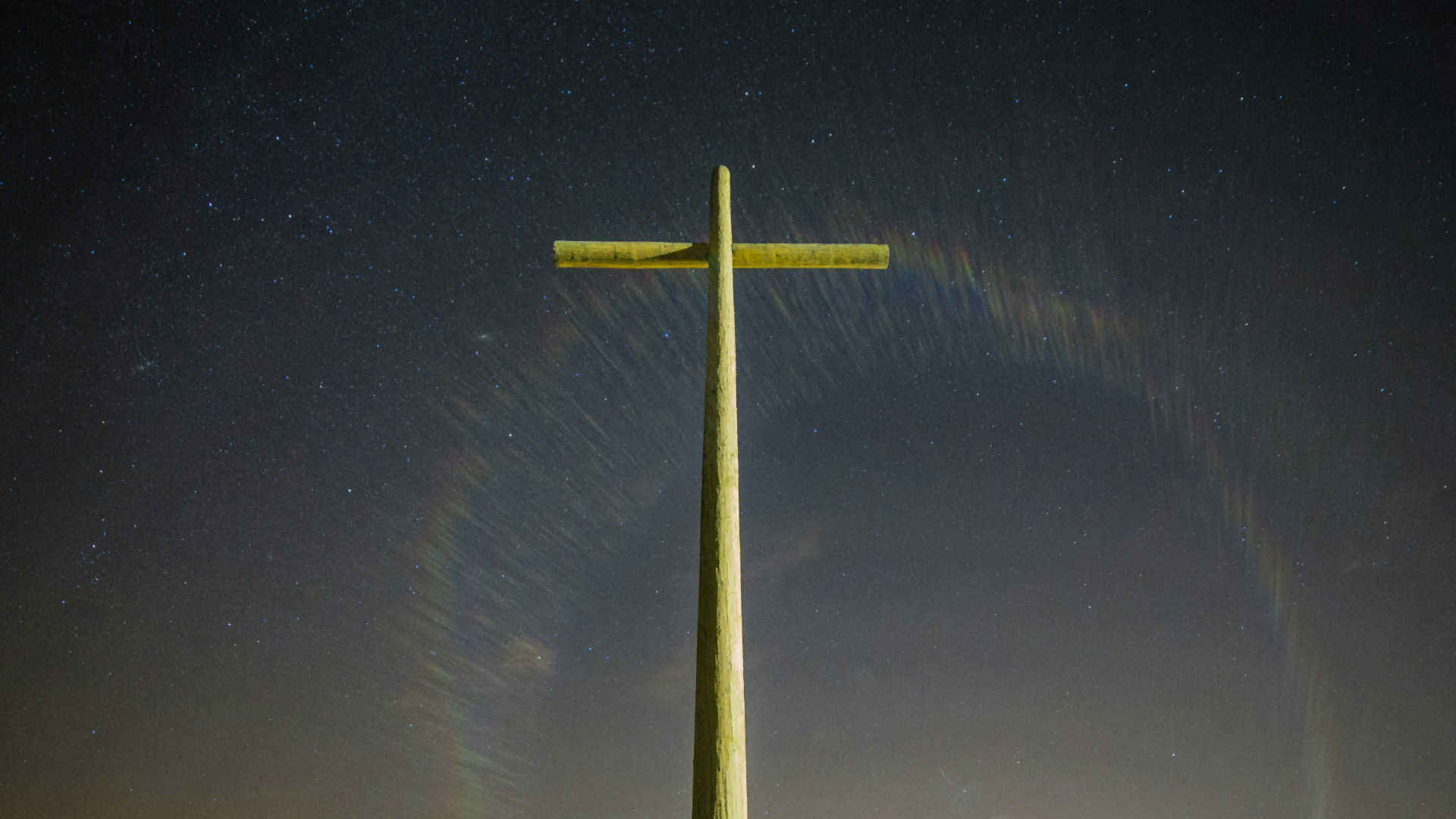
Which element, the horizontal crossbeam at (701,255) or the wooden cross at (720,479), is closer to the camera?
the wooden cross at (720,479)

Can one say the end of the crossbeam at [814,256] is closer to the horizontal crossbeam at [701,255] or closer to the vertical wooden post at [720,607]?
the horizontal crossbeam at [701,255]

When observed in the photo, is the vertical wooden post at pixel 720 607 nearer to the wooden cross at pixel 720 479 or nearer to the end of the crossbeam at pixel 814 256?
the wooden cross at pixel 720 479

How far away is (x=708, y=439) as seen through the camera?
3549mm

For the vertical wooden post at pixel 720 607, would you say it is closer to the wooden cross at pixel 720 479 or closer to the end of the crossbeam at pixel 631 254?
the wooden cross at pixel 720 479

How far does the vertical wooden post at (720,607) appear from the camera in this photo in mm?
3039

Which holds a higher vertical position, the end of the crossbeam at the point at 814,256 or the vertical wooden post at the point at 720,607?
the end of the crossbeam at the point at 814,256

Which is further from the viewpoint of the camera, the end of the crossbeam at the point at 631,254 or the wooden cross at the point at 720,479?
the end of the crossbeam at the point at 631,254

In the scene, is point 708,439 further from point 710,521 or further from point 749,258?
point 749,258

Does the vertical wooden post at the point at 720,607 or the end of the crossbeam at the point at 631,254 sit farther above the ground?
the end of the crossbeam at the point at 631,254

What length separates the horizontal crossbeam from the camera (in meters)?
4.29

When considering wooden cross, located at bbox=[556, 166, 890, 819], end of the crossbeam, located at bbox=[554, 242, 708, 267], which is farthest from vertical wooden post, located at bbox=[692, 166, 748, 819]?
end of the crossbeam, located at bbox=[554, 242, 708, 267]

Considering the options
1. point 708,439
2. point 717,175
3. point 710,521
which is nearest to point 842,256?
point 717,175

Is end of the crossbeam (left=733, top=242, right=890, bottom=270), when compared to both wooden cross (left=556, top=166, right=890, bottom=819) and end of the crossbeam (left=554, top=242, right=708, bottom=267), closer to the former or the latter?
wooden cross (left=556, top=166, right=890, bottom=819)

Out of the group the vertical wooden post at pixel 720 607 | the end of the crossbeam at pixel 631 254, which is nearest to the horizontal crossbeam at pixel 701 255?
the end of the crossbeam at pixel 631 254
